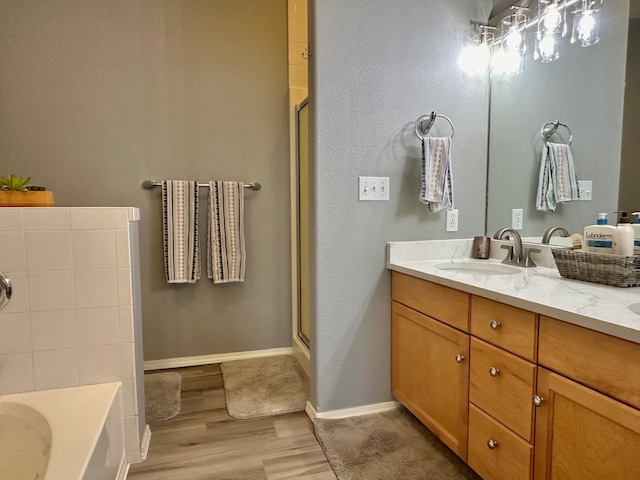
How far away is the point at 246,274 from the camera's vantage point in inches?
106

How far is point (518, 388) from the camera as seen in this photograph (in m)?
1.17

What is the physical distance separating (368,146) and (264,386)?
150 centimetres

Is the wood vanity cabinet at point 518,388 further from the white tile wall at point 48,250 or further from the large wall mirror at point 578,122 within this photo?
the white tile wall at point 48,250

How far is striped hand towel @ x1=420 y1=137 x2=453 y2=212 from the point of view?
1824 mm

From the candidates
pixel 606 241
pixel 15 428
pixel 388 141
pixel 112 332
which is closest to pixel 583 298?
pixel 606 241

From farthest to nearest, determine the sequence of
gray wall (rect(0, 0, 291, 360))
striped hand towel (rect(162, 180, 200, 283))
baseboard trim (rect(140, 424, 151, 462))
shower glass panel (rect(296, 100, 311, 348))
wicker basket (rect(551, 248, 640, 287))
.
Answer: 1. shower glass panel (rect(296, 100, 311, 348))
2. striped hand towel (rect(162, 180, 200, 283))
3. gray wall (rect(0, 0, 291, 360))
4. baseboard trim (rect(140, 424, 151, 462))
5. wicker basket (rect(551, 248, 640, 287))

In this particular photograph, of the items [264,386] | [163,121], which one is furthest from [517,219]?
[163,121]

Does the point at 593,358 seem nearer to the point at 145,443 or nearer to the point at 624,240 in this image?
the point at 624,240

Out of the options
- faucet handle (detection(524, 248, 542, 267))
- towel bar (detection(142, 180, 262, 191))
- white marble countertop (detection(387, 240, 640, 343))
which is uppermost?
towel bar (detection(142, 180, 262, 191))

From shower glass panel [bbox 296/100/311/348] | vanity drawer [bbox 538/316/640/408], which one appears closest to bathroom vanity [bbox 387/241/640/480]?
vanity drawer [bbox 538/316/640/408]

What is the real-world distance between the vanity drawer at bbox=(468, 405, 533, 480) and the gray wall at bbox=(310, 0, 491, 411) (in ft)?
2.05

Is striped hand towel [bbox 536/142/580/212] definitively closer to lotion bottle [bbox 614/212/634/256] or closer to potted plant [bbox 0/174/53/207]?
lotion bottle [bbox 614/212/634/256]

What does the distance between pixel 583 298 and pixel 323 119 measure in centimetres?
123

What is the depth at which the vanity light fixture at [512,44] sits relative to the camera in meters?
1.87
